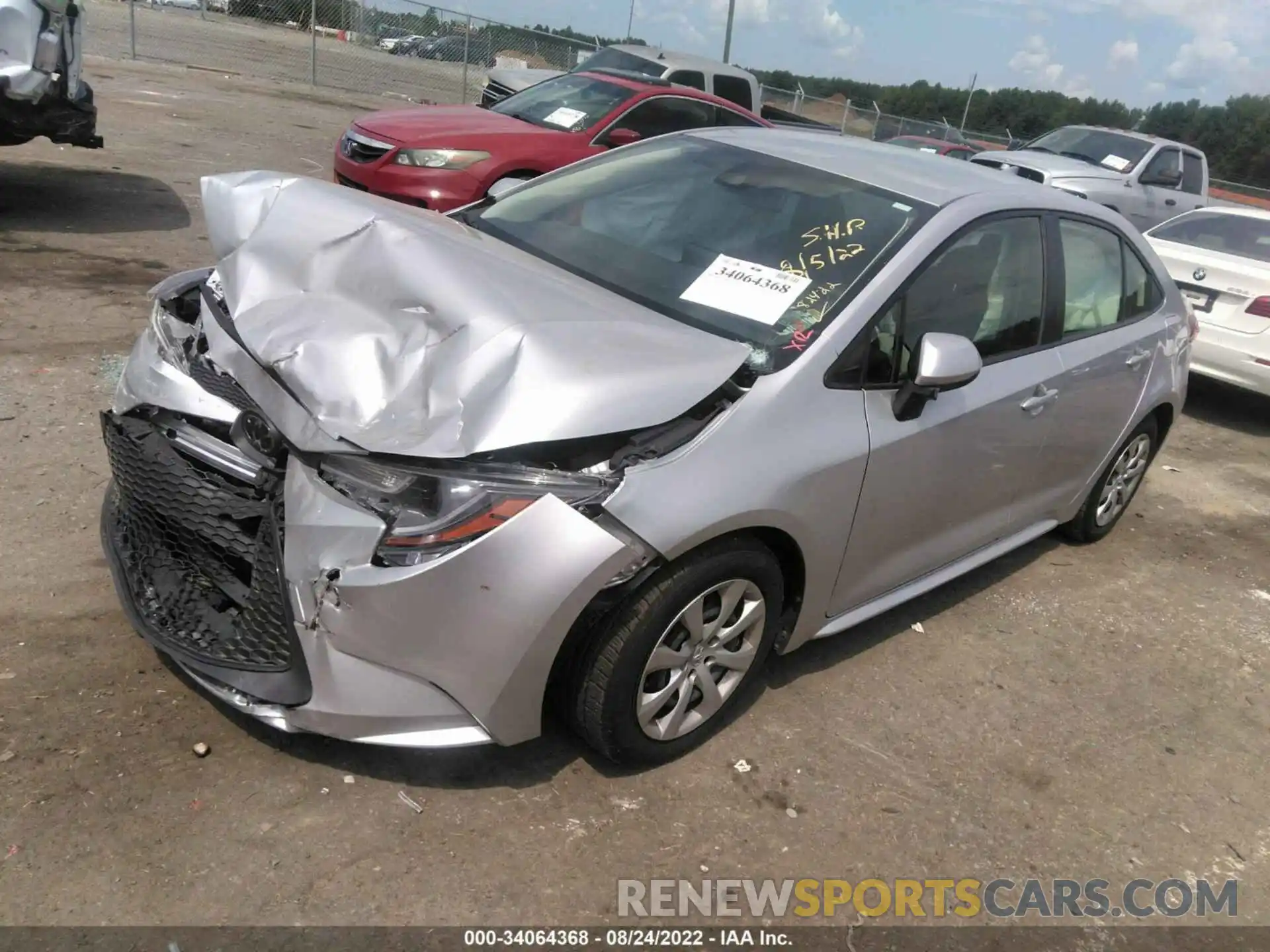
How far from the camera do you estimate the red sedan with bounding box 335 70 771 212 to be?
791 centimetres

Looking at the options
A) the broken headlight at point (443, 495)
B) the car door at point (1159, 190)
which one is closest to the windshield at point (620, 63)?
the car door at point (1159, 190)

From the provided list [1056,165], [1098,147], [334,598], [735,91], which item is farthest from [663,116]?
[334,598]

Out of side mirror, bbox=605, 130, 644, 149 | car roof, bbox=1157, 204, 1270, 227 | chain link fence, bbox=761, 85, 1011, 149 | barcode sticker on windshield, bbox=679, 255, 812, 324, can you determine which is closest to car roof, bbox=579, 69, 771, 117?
side mirror, bbox=605, 130, 644, 149

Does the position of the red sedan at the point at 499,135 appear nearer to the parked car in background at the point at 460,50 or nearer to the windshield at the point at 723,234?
the windshield at the point at 723,234

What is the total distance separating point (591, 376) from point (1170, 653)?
307 cm

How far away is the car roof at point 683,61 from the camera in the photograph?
14438 millimetres

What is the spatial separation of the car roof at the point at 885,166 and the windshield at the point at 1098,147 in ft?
34.4

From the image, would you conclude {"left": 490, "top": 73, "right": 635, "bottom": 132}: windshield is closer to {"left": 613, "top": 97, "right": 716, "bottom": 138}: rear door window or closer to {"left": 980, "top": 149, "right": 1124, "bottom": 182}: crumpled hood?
{"left": 613, "top": 97, "right": 716, "bottom": 138}: rear door window

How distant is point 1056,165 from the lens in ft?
41.2

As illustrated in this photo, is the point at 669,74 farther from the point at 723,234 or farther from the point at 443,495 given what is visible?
the point at 443,495

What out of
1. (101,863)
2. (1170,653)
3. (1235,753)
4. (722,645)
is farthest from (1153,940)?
(101,863)

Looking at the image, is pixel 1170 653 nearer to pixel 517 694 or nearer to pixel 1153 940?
pixel 1153 940

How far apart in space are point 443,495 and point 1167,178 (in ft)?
46.0

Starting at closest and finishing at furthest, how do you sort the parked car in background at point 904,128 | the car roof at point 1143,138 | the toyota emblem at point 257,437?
the toyota emblem at point 257,437 < the car roof at point 1143,138 < the parked car in background at point 904,128
